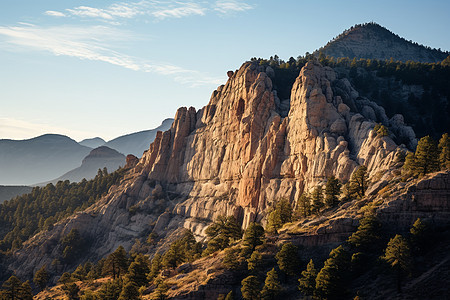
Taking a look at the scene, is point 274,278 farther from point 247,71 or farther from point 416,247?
point 247,71

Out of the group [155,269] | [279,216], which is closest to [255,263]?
[279,216]

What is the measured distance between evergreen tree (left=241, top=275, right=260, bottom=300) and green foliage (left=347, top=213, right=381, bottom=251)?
57.5 feet

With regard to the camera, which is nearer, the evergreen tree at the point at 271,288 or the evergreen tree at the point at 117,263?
the evergreen tree at the point at 271,288

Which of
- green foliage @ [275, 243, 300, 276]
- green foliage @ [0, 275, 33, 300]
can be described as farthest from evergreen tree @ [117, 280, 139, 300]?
green foliage @ [0, 275, 33, 300]

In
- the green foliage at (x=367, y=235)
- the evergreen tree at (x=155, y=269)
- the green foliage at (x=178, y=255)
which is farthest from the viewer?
the green foliage at (x=178, y=255)

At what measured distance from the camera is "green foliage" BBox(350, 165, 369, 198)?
94875 mm

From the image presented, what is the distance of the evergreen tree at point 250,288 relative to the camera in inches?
3054

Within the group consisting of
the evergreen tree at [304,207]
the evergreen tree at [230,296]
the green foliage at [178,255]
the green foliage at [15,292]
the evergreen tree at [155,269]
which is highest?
the evergreen tree at [304,207]

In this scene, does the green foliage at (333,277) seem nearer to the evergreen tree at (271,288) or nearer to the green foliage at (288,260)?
the green foliage at (288,260)

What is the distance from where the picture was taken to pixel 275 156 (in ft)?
424

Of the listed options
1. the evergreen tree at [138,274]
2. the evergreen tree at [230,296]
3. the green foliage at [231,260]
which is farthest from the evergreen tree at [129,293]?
the evergreen tree at [230,296]

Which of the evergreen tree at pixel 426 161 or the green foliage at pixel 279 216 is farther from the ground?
the evergreen tree at pixel 426 161

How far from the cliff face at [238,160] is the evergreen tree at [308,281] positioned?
103 ft

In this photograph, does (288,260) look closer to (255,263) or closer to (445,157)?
(255,263)
